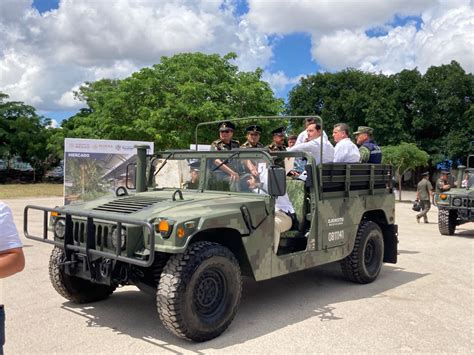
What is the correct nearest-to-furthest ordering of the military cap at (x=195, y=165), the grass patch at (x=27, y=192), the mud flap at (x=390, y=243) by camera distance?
the military cap at (x=195, y=165) → the mud flap at (x=390, y=243) → the grass patch at (x=27, y=192)

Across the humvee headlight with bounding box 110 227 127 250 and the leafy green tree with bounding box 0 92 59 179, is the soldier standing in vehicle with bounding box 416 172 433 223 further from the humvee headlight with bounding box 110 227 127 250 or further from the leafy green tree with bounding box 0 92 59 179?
the leafy green tree with bounding box 0 92 59 179

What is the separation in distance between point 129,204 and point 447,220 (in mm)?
9490

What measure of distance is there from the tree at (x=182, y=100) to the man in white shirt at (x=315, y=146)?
44.6 feet

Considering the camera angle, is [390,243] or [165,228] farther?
[390,243]

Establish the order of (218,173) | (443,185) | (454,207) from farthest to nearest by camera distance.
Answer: (443,185) → (454,207) → (218,173)

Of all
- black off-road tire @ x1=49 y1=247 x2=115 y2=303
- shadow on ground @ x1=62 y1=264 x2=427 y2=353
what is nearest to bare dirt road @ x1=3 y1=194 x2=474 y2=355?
shadow on ground @ x1=62 y1=264 x2=427 y2=353

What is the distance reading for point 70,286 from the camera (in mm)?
5434

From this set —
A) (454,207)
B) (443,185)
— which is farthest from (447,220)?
(443,185)

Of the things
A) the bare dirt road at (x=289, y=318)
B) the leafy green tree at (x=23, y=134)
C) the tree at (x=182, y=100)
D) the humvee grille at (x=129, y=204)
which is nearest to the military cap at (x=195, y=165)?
the humvee grille at (x=129, y=204)

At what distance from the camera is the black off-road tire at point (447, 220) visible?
12320 mm

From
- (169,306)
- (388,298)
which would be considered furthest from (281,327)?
(388,298)

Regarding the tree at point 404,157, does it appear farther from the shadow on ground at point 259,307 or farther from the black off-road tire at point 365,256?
Result: the black off-road tire at point 365,256

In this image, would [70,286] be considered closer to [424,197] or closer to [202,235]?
[202,235]

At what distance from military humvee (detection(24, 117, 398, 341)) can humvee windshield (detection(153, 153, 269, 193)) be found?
15mm
